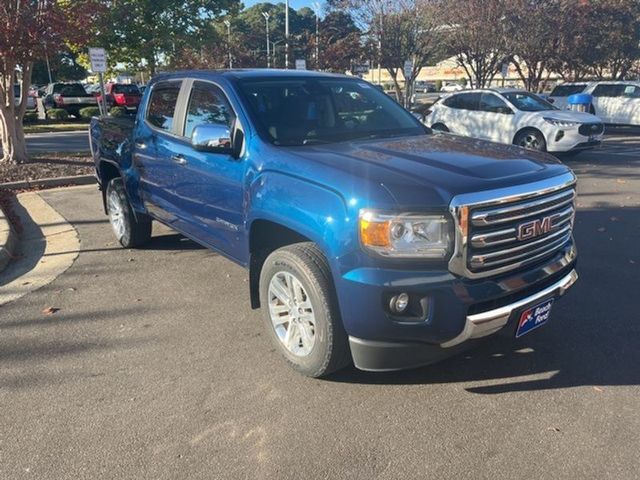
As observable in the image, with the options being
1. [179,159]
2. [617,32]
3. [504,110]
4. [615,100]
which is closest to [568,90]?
[615,100]

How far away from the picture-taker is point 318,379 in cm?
351

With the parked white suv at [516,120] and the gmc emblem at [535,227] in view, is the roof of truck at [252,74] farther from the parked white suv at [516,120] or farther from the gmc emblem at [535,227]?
the parked white suv at [516,120]

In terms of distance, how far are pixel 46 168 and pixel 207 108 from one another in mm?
8245

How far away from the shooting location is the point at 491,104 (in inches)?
532

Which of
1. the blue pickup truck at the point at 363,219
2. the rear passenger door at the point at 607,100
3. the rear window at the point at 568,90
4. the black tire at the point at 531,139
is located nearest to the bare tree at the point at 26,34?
the blue pickup truck at the point at 363,219

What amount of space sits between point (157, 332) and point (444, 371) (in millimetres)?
2168

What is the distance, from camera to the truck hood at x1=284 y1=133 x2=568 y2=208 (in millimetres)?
2933

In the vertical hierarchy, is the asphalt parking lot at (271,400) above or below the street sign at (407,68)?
below

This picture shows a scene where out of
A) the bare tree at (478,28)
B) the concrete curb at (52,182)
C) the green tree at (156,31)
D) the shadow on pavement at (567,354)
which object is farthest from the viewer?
the green tree at (156,31)

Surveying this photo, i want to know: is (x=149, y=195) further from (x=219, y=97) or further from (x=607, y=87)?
(x=607, y=87)

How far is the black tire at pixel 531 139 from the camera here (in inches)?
496

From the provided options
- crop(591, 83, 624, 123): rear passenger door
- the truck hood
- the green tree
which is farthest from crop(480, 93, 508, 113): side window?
the green tree

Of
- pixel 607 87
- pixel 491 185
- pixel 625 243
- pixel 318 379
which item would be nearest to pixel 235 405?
pixel 318 379

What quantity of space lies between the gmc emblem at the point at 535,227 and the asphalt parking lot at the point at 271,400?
94 cm
